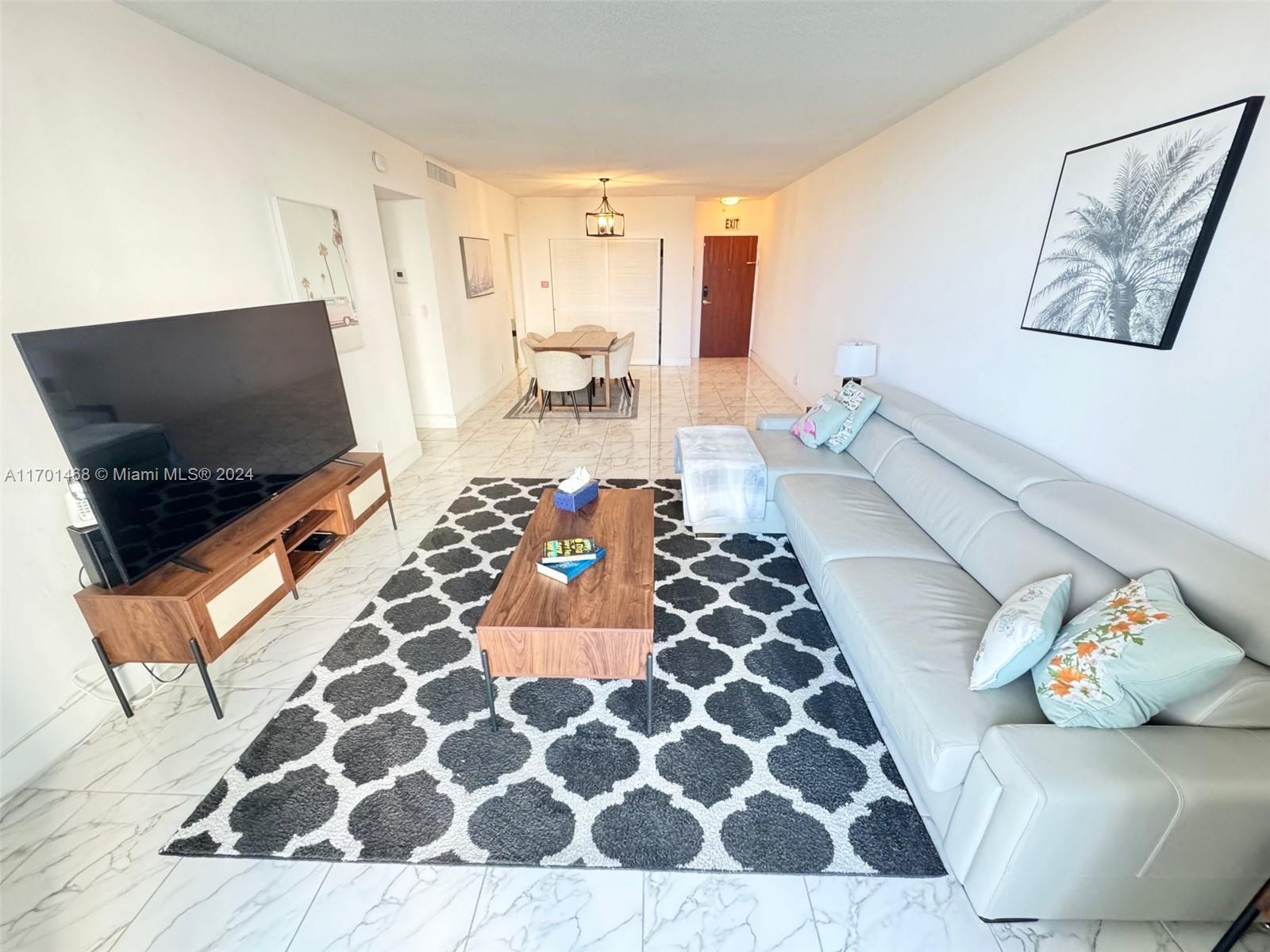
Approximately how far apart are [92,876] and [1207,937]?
2905mm

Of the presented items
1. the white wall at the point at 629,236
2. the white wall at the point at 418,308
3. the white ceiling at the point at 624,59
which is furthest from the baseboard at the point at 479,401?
the white ceiling at the point at 624,59

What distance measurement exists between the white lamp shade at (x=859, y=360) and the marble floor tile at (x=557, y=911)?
322 cm

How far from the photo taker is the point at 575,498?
8.08 ft

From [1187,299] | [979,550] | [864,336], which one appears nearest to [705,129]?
[864,336]

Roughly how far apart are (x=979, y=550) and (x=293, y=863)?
8.03 ft

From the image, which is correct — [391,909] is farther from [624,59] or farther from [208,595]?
[624,59]

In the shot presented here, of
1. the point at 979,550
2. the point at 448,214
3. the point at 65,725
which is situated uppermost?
the point at 448,214

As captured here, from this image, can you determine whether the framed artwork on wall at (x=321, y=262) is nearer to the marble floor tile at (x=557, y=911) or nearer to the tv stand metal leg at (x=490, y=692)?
the tv stand metal leg at (x=490, y=692)

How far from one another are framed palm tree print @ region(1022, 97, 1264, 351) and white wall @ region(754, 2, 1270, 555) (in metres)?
0.04

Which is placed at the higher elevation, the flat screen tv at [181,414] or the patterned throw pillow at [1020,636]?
the flat screen tv at [181,414]

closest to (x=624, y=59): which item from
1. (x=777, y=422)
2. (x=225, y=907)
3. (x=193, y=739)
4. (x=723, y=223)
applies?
(x=777, y=422)

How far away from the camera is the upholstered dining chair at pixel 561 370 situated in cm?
510

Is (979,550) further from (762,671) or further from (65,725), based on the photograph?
(65,725)

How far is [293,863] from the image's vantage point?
1449 mm
